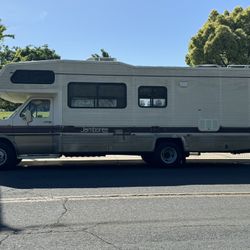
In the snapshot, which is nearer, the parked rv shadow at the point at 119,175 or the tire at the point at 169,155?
the parked rv shadow at the point at 119,175

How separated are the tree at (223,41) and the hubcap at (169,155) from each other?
18992 mm

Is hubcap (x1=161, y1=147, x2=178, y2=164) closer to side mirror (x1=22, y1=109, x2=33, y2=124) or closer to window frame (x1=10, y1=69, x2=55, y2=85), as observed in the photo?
window frame (x1=10, y1=69, x2=55, y2=85)

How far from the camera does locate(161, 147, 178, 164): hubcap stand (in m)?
15.5

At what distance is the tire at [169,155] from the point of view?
1543cm

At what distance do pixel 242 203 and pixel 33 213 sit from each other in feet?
12.1

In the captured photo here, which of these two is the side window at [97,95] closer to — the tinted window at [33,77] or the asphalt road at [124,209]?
the tinted window at [33,77]

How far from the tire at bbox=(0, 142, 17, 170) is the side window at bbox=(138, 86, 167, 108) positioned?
4.00 meters

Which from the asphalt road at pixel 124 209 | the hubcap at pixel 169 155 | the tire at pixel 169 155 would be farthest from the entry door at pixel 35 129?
the hubcap at pixel 169 155

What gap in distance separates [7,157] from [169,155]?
4.73 metres

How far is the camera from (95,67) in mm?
15172

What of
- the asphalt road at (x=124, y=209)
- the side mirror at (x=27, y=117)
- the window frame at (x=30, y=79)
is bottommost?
the asphalt road at (x=124, y=209)

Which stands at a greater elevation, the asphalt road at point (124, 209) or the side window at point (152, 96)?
the side window at point (152, 96)

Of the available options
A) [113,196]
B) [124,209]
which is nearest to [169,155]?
[113,196]

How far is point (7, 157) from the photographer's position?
1436 centimetres
